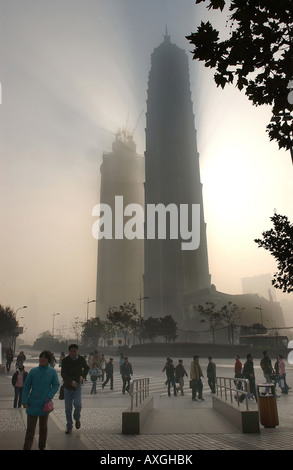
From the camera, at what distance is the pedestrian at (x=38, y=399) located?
5.83 m

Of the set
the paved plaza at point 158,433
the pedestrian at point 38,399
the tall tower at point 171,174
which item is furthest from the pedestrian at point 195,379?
the tall tower at point 171,174

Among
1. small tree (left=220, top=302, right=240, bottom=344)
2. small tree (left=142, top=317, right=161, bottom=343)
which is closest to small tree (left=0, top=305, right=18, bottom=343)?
small tree (left=142, top=317, right=161, bottom=343)

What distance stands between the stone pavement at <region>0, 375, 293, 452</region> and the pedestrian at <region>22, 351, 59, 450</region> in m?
0.51

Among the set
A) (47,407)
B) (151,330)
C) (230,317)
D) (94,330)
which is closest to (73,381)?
(47,407)

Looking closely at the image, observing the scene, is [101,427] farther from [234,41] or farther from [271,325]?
[271,325]

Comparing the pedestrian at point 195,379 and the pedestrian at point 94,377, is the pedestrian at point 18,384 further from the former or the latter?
the pedestrian at point 195,379

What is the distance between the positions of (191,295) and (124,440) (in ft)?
459

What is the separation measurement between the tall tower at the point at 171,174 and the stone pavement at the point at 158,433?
452 feet

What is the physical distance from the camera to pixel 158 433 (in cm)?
763

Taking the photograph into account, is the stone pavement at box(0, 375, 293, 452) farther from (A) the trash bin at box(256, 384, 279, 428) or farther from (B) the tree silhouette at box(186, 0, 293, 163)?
(B) the tree silhouette at box(186, 0, 293, 163)

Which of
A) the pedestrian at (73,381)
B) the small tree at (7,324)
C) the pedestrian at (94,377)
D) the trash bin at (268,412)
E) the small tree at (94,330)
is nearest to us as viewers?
the pedestrian at (73,381)

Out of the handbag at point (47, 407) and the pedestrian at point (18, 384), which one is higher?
the handbag at point (47, 407)
